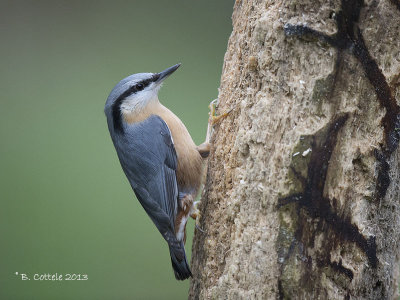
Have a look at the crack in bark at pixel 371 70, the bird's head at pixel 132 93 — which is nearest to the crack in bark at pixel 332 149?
the crack in bark at pixel 371 70

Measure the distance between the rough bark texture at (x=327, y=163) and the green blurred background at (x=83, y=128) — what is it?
5.82ft

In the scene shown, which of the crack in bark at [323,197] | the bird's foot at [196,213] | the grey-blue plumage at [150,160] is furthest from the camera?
the grey-blue plumage at [150,160]

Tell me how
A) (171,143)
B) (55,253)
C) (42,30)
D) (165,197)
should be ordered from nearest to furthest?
(165,197) < (171,143) < (55,253) < (42,30)

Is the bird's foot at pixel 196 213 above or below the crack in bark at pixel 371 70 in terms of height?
below

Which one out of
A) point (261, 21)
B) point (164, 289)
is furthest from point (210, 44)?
point (261, 21)

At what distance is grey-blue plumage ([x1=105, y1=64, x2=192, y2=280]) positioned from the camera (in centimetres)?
208

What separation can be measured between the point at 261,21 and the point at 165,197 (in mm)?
892

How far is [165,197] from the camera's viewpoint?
2102 mm

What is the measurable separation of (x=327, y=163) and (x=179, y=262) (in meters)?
0.79

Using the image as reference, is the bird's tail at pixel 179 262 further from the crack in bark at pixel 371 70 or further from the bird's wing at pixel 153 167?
the crack in bark at pixel 371 70

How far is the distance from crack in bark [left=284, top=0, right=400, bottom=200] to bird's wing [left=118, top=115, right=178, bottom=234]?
0.94 metres

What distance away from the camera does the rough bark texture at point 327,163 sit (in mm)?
1455

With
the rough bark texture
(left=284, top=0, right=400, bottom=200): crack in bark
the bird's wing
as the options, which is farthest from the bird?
(left=284, top=0, right=400, bottom=200): crack in bark

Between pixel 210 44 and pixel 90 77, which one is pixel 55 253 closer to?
pixel 90 77
